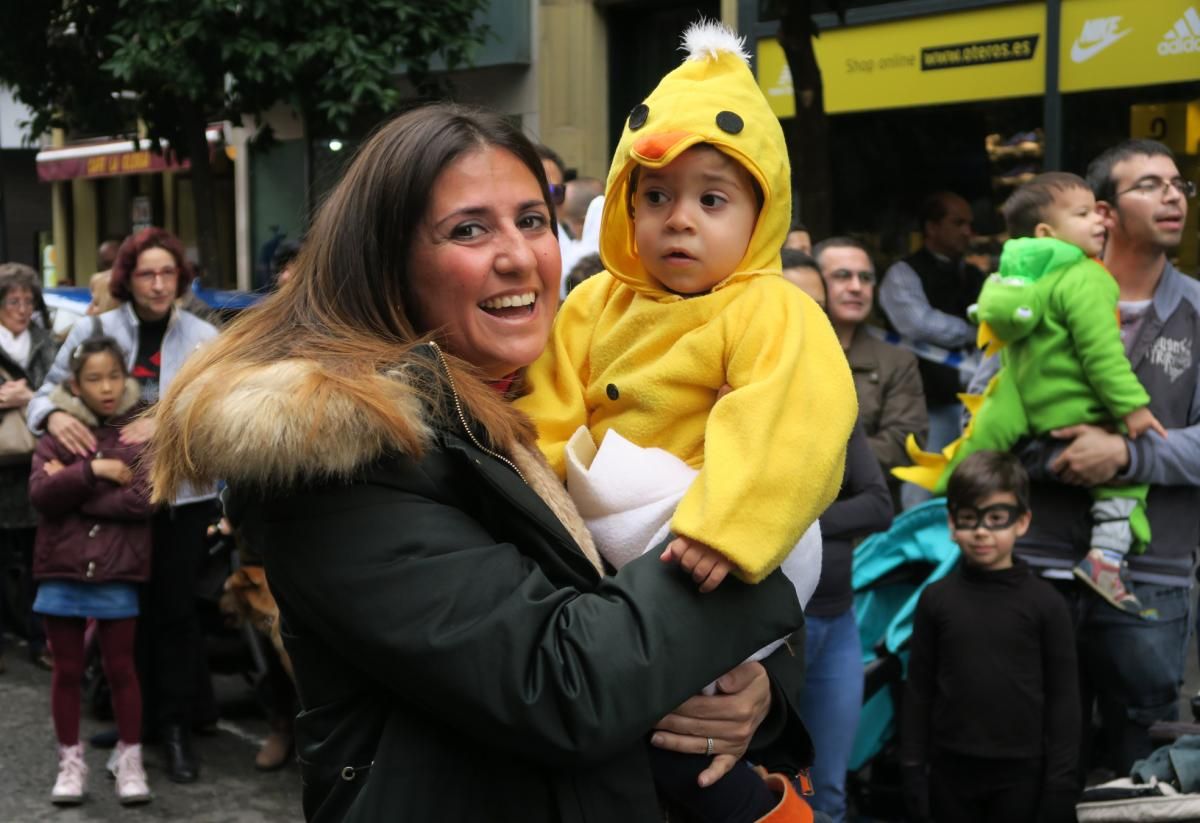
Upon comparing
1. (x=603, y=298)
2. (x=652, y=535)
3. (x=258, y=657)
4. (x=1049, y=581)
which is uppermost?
(x=603, y=298)

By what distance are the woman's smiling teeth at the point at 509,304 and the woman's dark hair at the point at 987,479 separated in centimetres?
296

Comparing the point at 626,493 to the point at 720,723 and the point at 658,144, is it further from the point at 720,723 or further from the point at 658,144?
the point at 658,144

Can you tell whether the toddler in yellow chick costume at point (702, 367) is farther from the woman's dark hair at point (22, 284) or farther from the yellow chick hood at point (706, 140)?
the woman's dark hair at point (22, 284)

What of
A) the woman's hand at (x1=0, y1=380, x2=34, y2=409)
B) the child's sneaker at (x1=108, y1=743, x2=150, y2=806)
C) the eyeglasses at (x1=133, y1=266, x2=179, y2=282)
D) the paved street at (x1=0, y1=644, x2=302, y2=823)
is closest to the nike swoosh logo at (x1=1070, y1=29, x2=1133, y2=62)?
the eyeglasses at (x1=133, y1=266, x2=179, y2=282)

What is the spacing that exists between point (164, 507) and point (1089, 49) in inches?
278

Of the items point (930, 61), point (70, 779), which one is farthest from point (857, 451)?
point (930, 61)

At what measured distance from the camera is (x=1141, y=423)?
4.62 metres

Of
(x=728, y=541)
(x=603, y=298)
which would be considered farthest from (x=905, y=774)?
(x=728, y=541)

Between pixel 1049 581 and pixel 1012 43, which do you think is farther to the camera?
pixel 1012 43

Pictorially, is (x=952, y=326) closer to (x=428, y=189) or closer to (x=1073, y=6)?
(x=1073, y=6)

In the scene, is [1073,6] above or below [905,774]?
above

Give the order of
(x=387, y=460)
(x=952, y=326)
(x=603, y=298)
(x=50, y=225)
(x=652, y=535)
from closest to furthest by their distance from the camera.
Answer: (x=387, y=460)
(x=652, y=535)
(x=603, y=298)
(x=952, y=326)
(x=50, y=225)

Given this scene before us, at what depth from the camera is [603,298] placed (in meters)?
2.71

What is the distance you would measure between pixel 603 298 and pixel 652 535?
0.57 m
